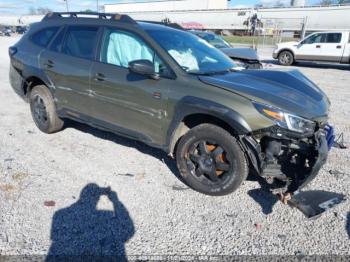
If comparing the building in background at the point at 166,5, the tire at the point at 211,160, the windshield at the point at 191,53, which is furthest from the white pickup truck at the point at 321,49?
the building in background at the point at 166,5

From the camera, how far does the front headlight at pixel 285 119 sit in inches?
118

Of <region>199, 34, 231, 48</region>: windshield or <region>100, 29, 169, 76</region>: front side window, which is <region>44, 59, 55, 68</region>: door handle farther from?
<region>199, 34, 231, 48</region>: windshield

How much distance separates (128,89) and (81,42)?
1239mm

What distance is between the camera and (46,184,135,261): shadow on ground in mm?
2608

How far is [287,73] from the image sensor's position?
408 centimetres

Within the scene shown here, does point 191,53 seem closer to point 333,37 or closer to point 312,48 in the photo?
point 312,48

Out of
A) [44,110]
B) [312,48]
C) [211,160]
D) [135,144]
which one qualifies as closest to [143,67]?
[211,160]

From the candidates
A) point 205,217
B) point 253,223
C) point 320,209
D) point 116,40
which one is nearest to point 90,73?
point 116,40

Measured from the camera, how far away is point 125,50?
4062 mm

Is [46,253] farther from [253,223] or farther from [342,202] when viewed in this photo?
[342,202]

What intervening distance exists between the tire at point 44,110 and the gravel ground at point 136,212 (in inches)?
21.4

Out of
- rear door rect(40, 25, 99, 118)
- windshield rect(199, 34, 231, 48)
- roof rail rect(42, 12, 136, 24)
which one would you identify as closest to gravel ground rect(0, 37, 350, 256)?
rear door rect(40, 25, 99, 118)

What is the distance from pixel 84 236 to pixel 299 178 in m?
2.10

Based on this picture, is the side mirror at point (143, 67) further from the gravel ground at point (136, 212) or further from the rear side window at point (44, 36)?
the rear side window at point (44, 36)
